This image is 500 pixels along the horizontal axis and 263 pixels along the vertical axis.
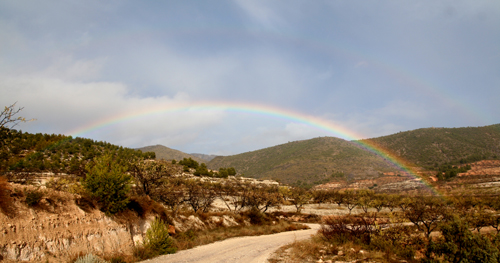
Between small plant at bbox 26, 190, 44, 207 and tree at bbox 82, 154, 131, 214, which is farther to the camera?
tree at bbox 82, 154, 131, 214

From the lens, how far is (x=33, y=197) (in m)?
11.2

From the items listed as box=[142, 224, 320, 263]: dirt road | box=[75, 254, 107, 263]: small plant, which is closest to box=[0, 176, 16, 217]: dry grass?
box=[75, 254, 107, 263]: small plant

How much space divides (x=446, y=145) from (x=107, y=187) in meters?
132

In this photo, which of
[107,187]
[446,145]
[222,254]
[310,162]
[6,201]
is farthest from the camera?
[310,162]

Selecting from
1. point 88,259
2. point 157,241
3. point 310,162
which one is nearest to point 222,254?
point 157,241

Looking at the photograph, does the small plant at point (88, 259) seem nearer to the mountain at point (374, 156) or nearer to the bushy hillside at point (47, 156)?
the bushy hillside at point (47, 156)

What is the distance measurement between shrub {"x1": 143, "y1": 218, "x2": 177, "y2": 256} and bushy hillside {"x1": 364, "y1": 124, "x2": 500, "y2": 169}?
110872mm

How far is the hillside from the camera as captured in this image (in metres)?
113

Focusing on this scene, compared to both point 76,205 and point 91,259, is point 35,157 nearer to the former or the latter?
point 76,205

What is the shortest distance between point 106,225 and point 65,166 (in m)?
45.1

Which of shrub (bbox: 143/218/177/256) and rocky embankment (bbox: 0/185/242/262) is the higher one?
rocky embankment (bbox: 0/185/242/262)

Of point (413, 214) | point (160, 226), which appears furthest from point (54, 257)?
point (413, 214)

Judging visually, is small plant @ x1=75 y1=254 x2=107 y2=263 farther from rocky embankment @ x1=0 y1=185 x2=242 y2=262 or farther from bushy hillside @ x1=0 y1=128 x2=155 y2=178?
bushy hillside @ x1=0 y1=128 x2=155 y2=178

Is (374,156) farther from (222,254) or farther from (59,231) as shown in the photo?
(59,231)
